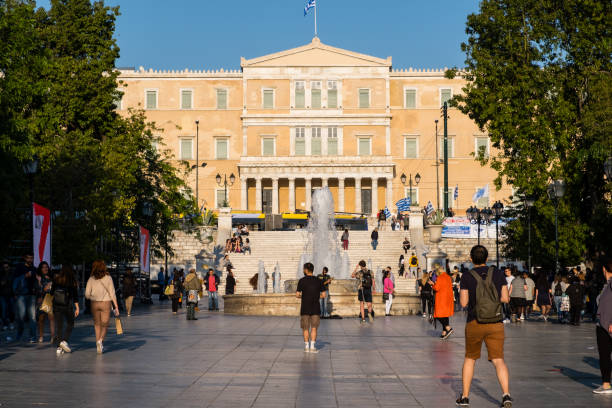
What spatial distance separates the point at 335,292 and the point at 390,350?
10.9 m

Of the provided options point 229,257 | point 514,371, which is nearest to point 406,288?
point 229,257

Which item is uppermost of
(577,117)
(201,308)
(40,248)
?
(577,117)

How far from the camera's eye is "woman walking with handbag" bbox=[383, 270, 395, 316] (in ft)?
84.0

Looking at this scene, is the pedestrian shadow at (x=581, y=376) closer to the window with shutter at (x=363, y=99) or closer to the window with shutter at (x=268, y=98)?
the window with shutter at (x=363, y=99)

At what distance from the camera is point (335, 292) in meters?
26.1

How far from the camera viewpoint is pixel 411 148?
76375 millimetres

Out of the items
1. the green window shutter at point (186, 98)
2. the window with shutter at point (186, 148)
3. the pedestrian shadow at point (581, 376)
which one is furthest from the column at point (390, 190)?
the pedestrian shadow at point (581, 376)

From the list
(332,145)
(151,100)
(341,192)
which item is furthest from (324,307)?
(151,100)

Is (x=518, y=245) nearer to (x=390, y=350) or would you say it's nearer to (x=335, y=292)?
(x=335, y=292)

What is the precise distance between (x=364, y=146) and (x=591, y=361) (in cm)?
6304

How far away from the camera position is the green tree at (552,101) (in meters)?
27.8

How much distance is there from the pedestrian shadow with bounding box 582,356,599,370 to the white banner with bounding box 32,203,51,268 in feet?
35.7

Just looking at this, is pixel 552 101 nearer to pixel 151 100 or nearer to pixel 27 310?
pixel 27 310

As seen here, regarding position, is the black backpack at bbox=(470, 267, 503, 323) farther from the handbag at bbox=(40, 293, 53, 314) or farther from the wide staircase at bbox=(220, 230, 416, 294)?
the wide staircase at bbox=(220, 230, 416, 294)
